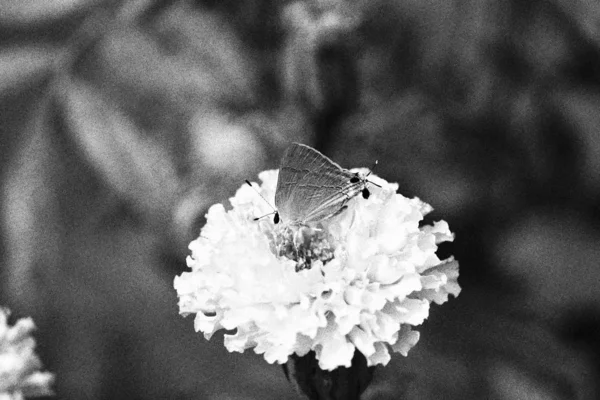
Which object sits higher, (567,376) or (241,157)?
(241,157)

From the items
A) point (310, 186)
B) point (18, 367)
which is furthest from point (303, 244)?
point (18, 367)

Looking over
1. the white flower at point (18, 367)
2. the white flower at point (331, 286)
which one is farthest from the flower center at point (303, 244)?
the white flower at point (18, 367)

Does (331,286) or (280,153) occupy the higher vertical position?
(280,153)

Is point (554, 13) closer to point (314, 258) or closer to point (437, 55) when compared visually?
point (437, 55)

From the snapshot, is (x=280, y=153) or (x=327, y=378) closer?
(x=327, y=378)

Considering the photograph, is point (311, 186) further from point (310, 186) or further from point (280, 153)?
point (280, 153)

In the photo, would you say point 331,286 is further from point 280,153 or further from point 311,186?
point 280,153

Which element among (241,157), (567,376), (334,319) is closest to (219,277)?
(334,319)
